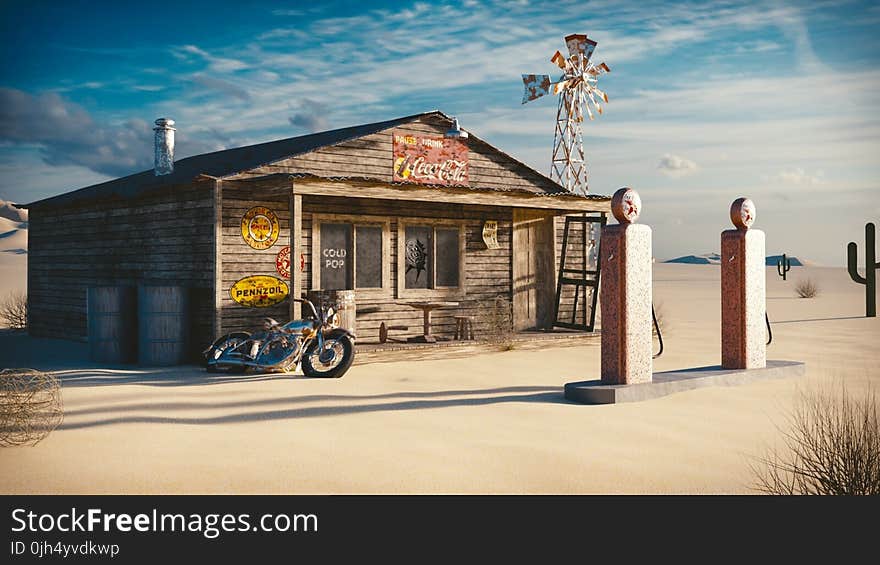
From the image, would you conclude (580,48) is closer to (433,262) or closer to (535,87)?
(535,87)

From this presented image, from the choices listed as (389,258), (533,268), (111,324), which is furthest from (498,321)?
(111,324)

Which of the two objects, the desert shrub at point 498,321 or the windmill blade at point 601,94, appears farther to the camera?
the windmill blade at point 601,94

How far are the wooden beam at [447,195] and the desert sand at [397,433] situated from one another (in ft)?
8.45

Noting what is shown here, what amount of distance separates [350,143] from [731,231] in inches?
252

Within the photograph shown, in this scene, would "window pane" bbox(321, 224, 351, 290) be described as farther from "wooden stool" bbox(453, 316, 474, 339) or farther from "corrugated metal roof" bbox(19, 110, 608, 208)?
"wooden stool" bbox(453, 316, 474, 339)

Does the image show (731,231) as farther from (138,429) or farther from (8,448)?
(8,448)

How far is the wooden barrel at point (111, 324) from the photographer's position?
13.4 m

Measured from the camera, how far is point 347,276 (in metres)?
15.0

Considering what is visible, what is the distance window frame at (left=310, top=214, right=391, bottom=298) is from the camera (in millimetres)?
14484

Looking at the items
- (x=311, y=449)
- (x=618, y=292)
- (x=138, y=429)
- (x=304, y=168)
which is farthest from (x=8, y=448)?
Answer: (x=304, y=168)

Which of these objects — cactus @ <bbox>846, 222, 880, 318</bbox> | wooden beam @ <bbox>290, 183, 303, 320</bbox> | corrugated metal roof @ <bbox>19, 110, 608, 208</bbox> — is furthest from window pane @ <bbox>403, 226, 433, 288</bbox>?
cactus @ <bbox>846, 222, 880, 318</bbox>

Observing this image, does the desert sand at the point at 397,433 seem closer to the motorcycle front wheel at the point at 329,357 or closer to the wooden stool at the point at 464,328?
the motorcycle front wheel at the point at 329,357

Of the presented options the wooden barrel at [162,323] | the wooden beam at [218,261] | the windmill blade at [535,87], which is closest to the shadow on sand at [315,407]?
the wooden beam at [218,261]

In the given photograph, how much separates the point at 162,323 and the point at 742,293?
8103mm
